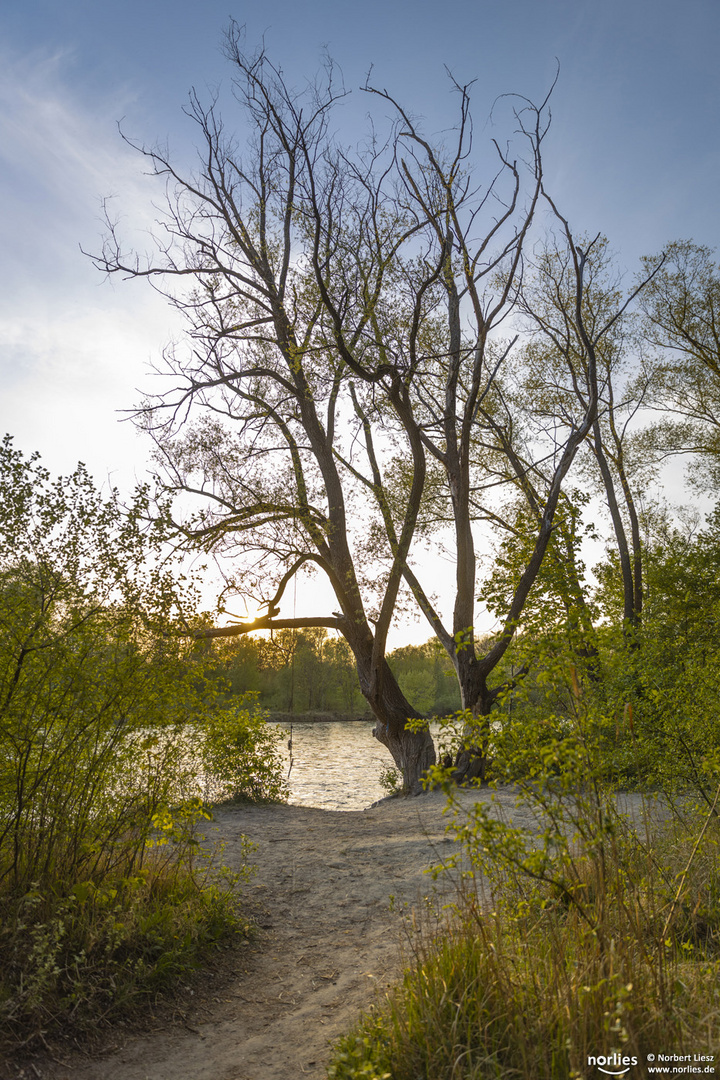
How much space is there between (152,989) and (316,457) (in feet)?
30.0

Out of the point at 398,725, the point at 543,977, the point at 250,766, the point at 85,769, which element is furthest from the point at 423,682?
the point at 543,977

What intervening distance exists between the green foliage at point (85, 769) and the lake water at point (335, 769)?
6349 millimetres

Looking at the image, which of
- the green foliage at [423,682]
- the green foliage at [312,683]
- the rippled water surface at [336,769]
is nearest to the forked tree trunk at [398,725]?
the rippled water surface at [336,769]

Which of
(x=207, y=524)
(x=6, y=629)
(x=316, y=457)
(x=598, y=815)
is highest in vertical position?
(x=316, y=457)

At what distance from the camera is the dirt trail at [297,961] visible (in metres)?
2.96

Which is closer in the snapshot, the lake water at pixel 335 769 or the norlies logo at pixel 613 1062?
the norlies logo at pixel 613 1062

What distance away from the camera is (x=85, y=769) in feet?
12.4

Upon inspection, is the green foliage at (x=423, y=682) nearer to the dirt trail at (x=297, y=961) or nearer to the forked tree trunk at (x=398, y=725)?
the forked tree trunk at (x=398, y=725)

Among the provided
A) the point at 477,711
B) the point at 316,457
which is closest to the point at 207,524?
the point at 316,457

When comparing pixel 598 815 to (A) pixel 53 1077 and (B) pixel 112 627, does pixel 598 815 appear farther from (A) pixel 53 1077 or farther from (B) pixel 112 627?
(B) pixel 112 627

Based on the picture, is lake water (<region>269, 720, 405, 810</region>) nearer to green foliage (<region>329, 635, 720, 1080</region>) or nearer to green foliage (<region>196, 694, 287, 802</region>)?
green foliage (<region>196, 694, 287, 802</region>)

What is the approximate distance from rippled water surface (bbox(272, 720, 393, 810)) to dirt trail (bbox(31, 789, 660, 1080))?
417 centimetres

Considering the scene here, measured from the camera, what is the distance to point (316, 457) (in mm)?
11688

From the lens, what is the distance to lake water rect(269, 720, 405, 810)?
41.8 ft
